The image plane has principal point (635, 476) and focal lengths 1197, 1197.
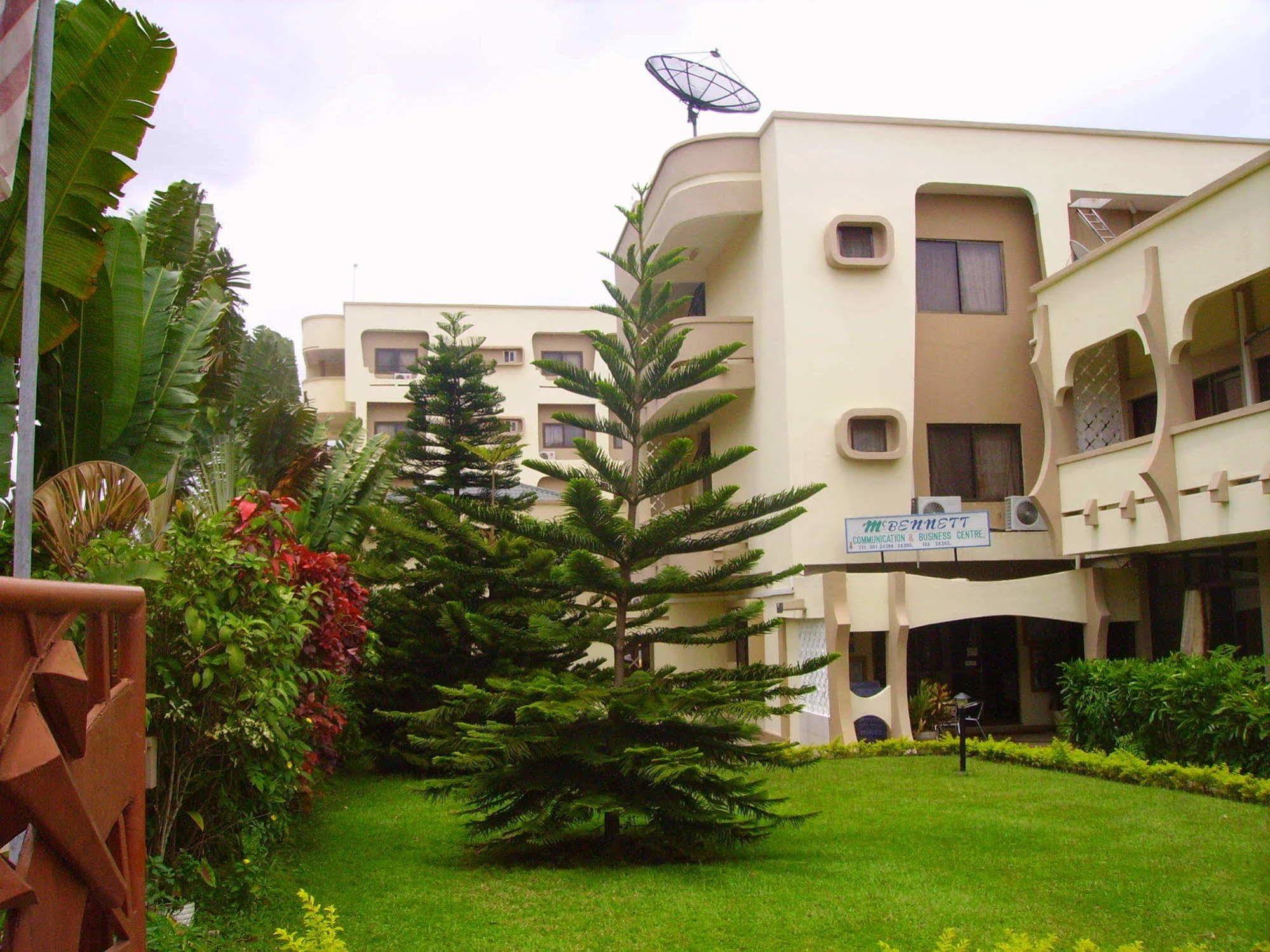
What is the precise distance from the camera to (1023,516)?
15.3m

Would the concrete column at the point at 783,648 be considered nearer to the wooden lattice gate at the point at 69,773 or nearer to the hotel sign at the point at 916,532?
the hotel sign at the point at 916,532

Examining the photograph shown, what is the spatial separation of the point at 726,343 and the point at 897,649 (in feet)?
16.4

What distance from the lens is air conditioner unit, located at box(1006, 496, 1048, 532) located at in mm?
15242

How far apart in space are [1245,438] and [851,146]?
662 centimetres

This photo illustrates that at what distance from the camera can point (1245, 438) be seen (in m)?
11.5

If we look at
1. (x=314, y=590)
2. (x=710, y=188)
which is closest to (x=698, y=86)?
(x=710, y=188)

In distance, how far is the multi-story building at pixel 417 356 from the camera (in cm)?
3500

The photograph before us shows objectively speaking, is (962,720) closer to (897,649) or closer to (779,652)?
(897,649)

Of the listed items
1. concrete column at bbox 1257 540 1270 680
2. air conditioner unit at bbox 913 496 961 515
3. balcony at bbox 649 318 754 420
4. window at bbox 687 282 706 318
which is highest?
window at bbox 687 282 706 318

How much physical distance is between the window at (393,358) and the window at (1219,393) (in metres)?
24.9

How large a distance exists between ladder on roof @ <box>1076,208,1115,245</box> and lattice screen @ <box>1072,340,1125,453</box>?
1791 mm

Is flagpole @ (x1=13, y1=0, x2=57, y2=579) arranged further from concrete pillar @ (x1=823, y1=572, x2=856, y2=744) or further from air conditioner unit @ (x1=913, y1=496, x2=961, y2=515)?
air conditioner unit @ (x1=913, y1=496, x2=961, y2=515)

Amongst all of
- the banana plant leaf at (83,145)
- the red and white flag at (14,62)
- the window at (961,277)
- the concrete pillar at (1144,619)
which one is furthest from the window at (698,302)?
the red and white flag at (14,62)

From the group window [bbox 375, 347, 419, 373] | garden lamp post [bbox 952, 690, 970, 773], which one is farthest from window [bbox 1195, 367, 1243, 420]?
window [bbox 375, 347, 419, 373]
